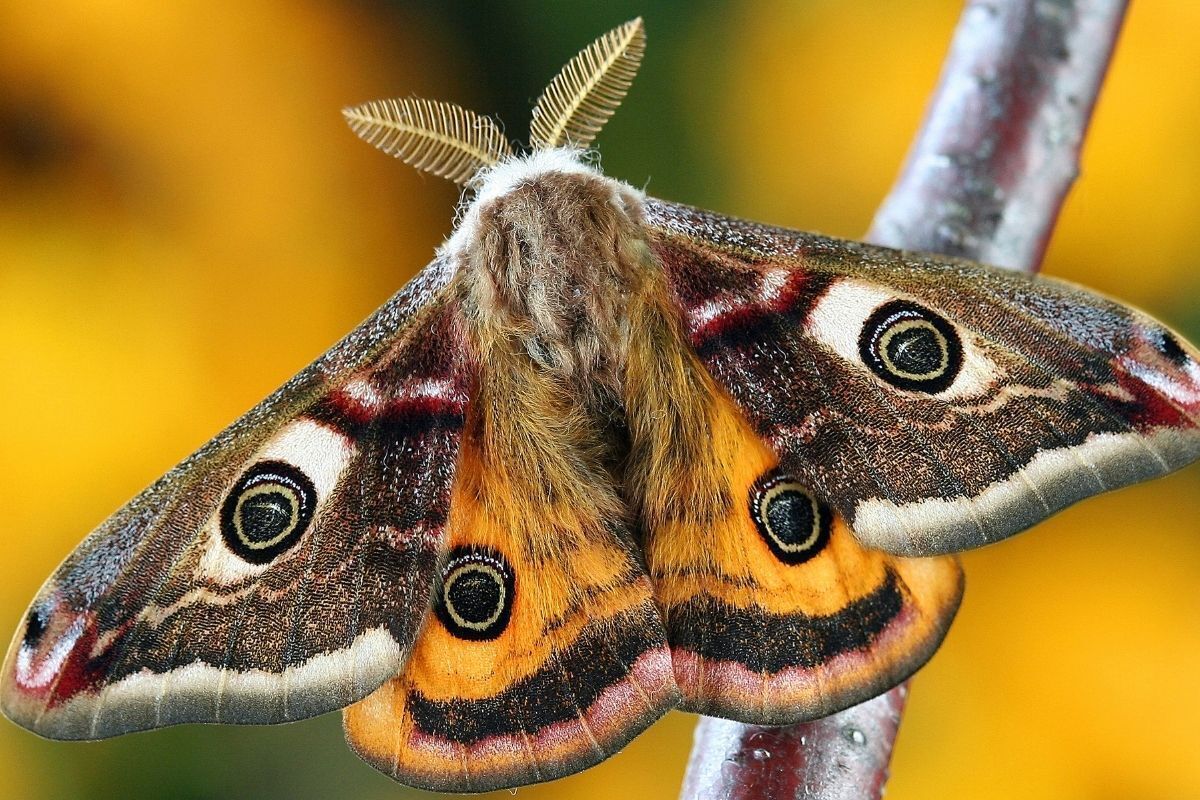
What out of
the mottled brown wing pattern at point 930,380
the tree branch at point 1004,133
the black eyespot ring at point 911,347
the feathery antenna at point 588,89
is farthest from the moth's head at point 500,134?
the tree branch at point 1004,133

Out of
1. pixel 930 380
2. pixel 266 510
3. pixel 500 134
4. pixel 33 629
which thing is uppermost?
pixel 500 134

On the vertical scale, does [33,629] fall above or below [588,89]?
below

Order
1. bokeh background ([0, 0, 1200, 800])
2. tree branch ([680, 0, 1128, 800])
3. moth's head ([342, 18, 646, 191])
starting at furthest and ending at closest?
bokeh background ([0, 0, 1200, 800])
tree branch ([680, 0, 1128, 800])
moth's head ([342, 18, 646, 191])

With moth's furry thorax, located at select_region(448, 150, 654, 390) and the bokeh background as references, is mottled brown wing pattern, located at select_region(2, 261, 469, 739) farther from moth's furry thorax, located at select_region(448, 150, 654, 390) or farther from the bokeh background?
the bokeh background

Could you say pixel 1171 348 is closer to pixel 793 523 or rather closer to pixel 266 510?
pixel 793 523

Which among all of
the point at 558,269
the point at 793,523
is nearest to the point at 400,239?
the point at 558,269

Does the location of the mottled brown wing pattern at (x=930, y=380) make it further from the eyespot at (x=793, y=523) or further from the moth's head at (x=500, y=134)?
the moth's head at (x=500, y=134)

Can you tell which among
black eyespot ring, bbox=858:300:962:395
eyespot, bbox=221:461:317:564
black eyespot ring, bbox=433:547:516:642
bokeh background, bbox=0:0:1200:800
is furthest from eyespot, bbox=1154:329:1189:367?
bokeh background, bbox=0:0:1200:800

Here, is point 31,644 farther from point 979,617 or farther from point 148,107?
point 979,617
